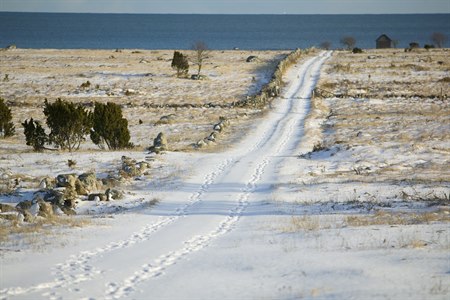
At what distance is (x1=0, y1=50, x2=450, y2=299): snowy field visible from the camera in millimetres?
8594

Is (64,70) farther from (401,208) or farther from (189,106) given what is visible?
(401,208)

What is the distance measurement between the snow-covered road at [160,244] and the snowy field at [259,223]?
0.03 meters

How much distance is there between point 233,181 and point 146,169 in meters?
3.52

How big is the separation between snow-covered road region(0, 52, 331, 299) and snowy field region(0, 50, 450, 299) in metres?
0.03

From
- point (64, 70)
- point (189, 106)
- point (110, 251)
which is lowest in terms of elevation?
point (110, 251)

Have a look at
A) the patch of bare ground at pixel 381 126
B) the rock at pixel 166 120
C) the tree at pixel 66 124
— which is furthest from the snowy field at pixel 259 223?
the rock at pixel 166 120

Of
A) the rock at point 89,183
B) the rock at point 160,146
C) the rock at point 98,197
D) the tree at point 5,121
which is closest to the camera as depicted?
the rock at point 98,197

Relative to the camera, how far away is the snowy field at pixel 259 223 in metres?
8.59

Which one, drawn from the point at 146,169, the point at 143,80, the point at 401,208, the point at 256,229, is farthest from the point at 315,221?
the point at 143,80

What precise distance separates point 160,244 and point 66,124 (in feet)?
48.9

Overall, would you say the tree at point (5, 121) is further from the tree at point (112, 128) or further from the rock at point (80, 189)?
the rock at point (80, 189)

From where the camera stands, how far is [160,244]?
11.2 metres

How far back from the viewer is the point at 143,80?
49438 millimetres

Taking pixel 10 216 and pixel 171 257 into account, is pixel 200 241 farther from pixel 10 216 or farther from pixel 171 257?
pixel 10 216
